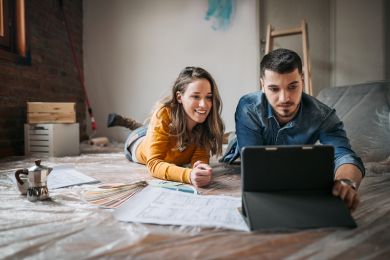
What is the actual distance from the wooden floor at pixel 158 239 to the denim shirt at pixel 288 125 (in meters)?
0.29

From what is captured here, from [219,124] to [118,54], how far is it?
187 centimetres

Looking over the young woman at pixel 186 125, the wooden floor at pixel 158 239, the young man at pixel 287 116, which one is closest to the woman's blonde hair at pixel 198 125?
the young woman at pixel 186 125

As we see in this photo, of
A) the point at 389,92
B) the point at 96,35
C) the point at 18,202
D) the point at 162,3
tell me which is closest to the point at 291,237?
the point at 18,202

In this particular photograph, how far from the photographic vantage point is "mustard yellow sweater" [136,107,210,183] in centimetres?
107

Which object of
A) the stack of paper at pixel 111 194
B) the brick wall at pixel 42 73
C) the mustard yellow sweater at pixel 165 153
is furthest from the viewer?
the brick wall at pixel 42 73

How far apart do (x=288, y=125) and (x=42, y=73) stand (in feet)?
6.44

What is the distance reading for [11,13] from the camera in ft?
6.58

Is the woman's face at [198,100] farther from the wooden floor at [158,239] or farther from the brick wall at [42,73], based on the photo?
the brick wall at [42,73]

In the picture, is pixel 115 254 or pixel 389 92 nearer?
pixel 115 254

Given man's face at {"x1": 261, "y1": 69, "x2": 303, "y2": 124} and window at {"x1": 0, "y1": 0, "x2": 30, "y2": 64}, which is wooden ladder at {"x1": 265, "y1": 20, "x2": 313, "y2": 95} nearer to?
man's face at {"x1": 261, "y1": 69, "x2": 303, "y2": 124}

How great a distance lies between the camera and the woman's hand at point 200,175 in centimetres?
96

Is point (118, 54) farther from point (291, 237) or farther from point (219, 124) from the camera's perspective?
point (291, 237)

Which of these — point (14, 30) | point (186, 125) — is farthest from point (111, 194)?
point (14, 30)

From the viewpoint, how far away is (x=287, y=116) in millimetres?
1051
